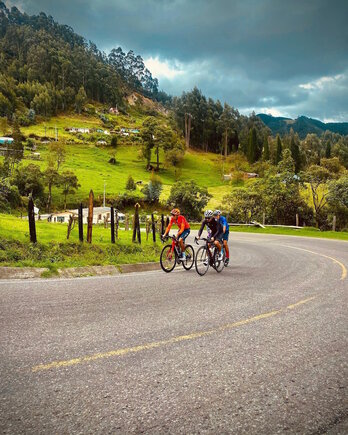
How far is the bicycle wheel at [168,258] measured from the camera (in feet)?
40.0

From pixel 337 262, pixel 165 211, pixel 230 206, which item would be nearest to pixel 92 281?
pixel 337 262

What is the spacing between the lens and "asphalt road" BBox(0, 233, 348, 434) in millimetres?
3039

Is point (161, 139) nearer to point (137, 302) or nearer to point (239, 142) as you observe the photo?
point (239, 142)

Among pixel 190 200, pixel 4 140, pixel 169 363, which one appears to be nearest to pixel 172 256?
pixel 169 363

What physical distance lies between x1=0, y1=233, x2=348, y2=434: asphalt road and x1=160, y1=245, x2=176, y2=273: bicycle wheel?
4322 mm

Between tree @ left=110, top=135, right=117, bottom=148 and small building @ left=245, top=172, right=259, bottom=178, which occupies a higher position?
tree @ left=110, top=135, right=117, bottom=148

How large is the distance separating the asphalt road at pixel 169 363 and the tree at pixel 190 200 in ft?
193

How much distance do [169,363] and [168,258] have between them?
26.9 ft

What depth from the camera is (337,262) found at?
15.4 m

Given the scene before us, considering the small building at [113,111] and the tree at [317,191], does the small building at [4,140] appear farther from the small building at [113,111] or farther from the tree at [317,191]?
the tree at [317,191]

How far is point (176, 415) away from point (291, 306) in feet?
15.7

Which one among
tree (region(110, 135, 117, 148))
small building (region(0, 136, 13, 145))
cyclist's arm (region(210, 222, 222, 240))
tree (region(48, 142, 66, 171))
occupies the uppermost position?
tree (region(110, 135, 117, 148))

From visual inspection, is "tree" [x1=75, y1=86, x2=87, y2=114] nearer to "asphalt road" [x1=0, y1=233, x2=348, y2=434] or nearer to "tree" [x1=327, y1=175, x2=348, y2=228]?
"tree" [x1=327, y1=175, x2=348, y2=228]

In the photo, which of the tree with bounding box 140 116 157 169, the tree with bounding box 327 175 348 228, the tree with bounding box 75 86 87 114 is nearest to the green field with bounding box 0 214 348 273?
the tree with bounding box 327 175 348 228
